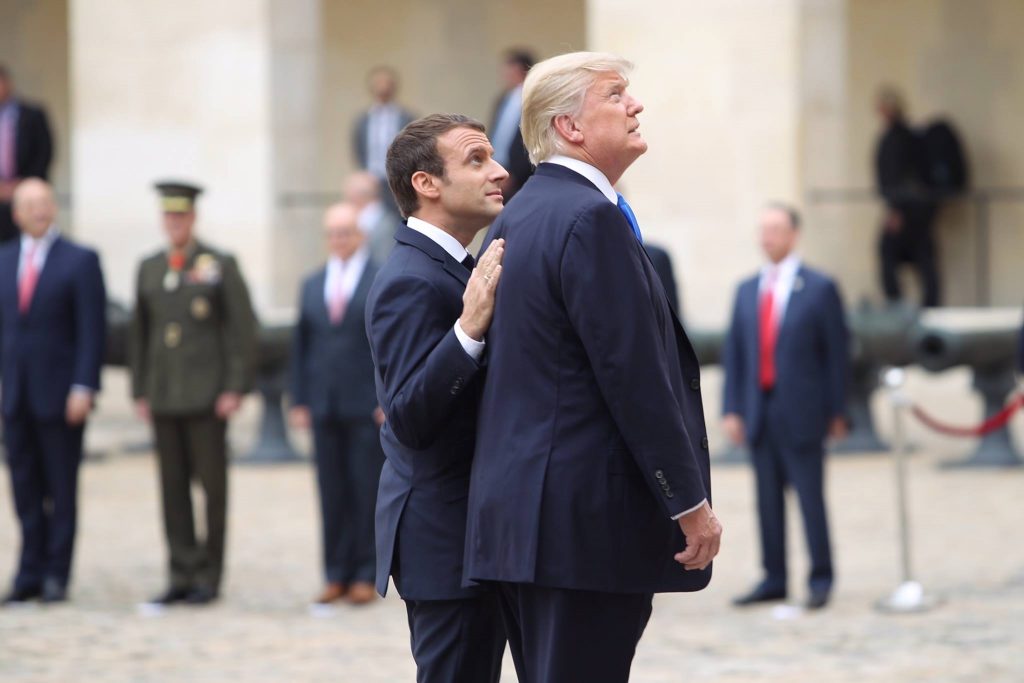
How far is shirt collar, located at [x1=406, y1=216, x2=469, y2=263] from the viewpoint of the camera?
4707 millimetres

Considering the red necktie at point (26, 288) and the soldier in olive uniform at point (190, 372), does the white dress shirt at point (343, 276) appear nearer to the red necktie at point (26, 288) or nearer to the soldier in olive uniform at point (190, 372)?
the soldier in olive uniform at point (190, 372)

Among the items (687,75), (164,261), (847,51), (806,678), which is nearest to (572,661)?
(806,678)

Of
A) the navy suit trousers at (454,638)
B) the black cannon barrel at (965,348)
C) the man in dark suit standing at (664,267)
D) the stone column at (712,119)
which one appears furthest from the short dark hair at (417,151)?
the stone column at (712,119)

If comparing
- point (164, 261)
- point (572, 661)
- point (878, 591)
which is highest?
point (164, 261)

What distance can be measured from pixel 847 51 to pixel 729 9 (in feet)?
19.2

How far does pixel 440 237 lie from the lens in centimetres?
471

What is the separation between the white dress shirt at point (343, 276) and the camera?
948 centimetres

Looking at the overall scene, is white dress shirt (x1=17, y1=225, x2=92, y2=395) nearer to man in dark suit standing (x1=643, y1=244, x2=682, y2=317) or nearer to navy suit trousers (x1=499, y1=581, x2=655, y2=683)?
man in dark suit standing (x1=643, y1=244, x2=682, y2=317)

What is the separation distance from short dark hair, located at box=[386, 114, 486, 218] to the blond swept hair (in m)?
0.27

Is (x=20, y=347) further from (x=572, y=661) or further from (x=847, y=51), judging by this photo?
(x=847, y=51)

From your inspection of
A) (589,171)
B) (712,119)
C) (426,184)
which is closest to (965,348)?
(712,119)

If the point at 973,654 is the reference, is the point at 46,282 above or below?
above

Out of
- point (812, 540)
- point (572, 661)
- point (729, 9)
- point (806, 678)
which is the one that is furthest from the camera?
point (729, 9)

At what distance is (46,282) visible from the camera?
9305 mm
